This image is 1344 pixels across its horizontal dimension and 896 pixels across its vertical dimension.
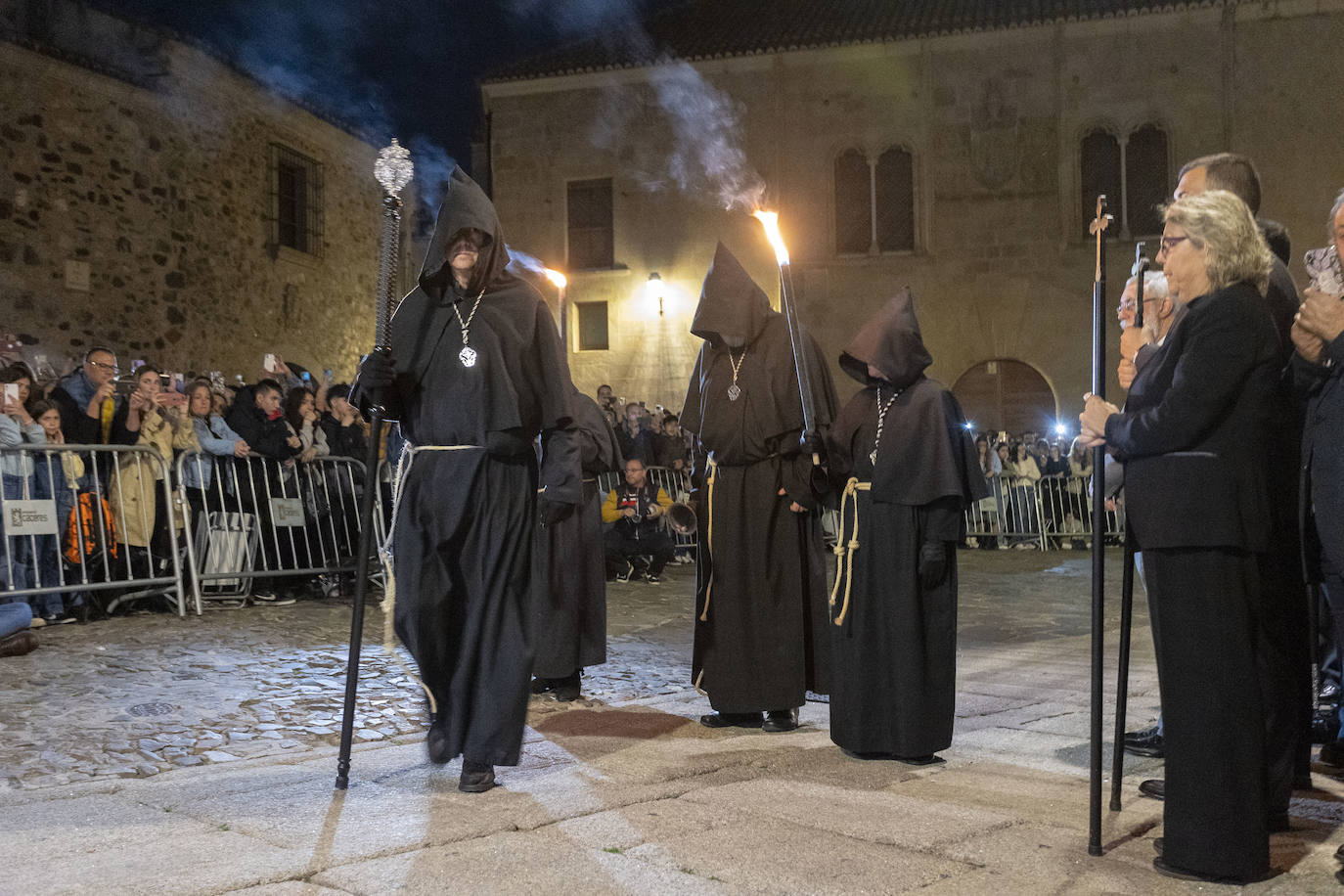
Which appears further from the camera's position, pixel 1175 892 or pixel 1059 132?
pixel 1059 132

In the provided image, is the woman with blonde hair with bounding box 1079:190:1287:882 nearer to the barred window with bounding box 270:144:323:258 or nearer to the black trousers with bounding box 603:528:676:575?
the black trousers with bounding box 603:528:676:575

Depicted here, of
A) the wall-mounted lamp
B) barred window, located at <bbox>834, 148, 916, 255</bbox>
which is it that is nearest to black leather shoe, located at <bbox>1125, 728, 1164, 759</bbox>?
barred window, located at <bbox>834, 148, 916, 255</bbox>

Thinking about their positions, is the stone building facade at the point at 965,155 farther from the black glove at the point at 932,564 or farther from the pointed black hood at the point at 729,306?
the black glove at the point at 932,564

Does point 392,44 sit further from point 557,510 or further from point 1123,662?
point 1123,662

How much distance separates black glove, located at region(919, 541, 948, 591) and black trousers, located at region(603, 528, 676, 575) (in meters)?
7.55

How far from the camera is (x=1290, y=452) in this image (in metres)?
3.75

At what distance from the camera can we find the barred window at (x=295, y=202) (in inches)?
887

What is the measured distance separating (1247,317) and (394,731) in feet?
12.2

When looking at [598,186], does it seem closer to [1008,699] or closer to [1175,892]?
[1008,699]

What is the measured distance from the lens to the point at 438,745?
4.33 m

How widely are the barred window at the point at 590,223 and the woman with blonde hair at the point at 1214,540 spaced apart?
2223 cm

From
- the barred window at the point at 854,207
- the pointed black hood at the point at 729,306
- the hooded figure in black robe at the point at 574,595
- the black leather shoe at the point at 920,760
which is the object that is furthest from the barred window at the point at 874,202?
the black leather shoe at the point at 920,760

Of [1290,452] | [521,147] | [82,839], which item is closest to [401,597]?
[82,839]

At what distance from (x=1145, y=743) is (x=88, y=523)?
24.0 ft
